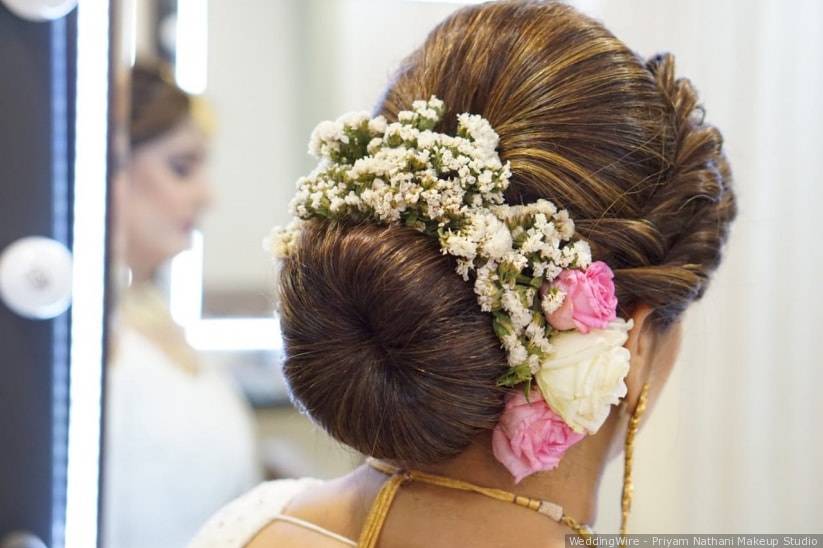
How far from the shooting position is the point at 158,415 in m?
1.58

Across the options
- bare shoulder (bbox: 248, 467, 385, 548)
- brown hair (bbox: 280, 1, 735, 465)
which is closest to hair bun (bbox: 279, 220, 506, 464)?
brown hair (bbox: 280, 1, 735, 465)

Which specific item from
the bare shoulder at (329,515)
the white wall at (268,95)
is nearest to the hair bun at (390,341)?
the bare shoulder at (329,515)

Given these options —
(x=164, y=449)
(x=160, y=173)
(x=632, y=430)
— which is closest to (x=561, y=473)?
(x=632, y=430)

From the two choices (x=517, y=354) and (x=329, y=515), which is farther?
(x=329, y=515)

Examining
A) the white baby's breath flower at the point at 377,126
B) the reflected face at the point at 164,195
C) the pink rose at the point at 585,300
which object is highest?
the reflected face at the point at 164,195

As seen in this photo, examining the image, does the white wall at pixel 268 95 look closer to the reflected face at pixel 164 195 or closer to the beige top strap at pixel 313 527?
the reflected face at pixel 164 195

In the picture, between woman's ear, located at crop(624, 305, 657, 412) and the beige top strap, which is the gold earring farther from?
the beige top strap

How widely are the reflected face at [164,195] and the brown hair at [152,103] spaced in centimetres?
2

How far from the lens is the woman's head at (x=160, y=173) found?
5.16 feet

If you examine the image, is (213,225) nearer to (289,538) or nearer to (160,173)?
(160,173)

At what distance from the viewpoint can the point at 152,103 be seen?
1.58 meters

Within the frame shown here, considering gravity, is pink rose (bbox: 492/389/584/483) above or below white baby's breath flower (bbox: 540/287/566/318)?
below

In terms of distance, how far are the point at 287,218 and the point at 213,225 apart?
0.49 feet

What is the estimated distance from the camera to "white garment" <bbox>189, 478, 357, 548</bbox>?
79 centimetres
